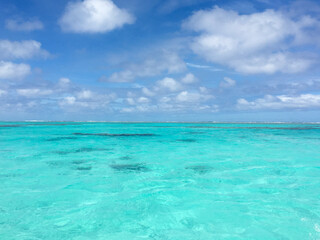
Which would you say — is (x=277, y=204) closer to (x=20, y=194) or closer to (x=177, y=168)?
(x=177, y=168)

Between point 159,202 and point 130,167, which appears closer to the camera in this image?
point 159,202

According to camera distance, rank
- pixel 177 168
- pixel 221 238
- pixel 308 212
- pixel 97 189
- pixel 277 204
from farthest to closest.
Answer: pixel 177 168 → pixel 97 189 → pixel 277 204 → pixel 308 212 → pixel 221 238

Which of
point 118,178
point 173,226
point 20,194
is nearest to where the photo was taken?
point 173,226

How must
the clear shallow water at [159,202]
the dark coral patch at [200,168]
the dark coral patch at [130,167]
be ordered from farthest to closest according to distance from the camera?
1. the dark coral patch at [130,167]
2. the dark coral patch at [200,168]
3. the clear shallow water at [159,202]

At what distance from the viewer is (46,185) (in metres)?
7.45

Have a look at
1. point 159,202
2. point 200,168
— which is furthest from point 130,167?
point 159,202

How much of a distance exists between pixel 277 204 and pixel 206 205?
5.80 ft

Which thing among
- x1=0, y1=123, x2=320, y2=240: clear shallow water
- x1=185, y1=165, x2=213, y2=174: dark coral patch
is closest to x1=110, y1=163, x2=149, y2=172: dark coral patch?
x1=0, y1=123, x2=320, y2=240: clear shallow water

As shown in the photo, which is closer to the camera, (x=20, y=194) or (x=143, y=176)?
(x=20, y=194)

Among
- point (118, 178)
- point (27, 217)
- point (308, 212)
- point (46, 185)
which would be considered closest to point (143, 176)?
point (118, 178)

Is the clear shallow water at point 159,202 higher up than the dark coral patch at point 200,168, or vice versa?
the dark coral patch at point 200,168

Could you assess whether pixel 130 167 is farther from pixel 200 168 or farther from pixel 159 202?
pixel 159 202

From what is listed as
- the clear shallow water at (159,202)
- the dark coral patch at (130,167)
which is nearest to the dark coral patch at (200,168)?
the clear shallow water at (159,202)

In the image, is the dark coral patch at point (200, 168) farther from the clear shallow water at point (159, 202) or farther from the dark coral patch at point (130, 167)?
the dark coral patch at point (130, 167)
